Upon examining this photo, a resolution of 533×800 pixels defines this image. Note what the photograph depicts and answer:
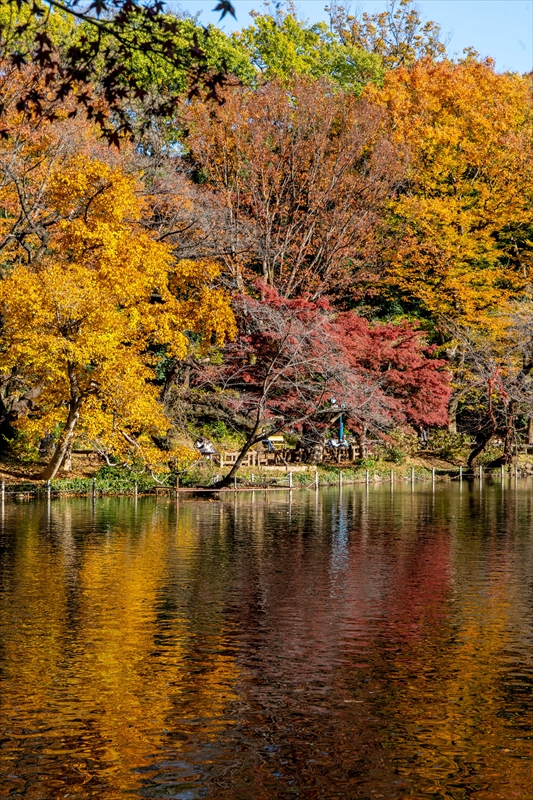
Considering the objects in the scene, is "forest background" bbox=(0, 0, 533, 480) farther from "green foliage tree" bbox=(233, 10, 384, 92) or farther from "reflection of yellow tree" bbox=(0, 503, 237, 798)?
"reflection of yellow tree" bbox=(0, 503, 237, 798)

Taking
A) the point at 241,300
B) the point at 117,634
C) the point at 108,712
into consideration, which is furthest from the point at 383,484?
the point at 108,712

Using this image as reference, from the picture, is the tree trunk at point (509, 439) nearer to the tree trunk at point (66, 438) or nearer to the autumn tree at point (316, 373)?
the autumn tree at point (316, 373)

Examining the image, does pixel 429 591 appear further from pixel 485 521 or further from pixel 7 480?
pixel 7 480

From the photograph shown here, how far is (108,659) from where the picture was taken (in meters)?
15.5

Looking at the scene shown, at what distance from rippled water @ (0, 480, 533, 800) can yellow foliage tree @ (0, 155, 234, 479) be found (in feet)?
29.6

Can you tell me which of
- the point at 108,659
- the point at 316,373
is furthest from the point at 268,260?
the point at 108,659

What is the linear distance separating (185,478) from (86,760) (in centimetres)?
3086

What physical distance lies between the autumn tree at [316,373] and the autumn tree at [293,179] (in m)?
3.03

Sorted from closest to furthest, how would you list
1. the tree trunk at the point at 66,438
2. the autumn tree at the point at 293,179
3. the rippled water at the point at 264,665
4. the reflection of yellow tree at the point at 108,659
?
the rippled water at the point at 264,665 < the reflection of yellow tree at the point at 108,659 < the tree trunk at the point at 66,438 < the autumn tree at the point at 293,179

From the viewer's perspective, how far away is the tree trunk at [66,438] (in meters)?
38.0

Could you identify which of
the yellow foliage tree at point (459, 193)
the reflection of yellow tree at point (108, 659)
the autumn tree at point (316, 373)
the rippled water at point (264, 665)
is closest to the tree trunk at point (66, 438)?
the autumn tree at point (316, 373)

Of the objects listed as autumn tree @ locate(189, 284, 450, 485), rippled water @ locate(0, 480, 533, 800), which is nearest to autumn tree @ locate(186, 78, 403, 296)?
autumn tree @ locate(189, 284, 450, 485)

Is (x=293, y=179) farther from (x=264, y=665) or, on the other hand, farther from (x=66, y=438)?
(x=264, y=665)

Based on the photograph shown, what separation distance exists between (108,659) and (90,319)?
22.4 metres
